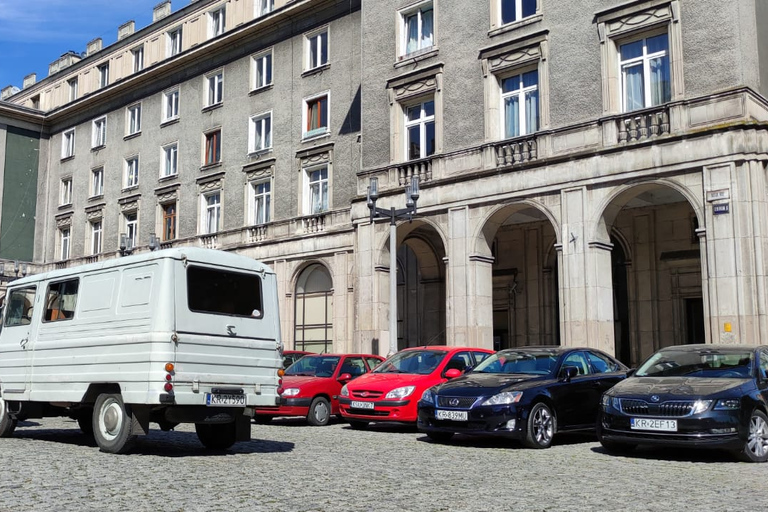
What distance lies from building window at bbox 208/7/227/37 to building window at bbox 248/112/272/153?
20.2 ft

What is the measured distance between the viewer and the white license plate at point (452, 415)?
41.2 ft

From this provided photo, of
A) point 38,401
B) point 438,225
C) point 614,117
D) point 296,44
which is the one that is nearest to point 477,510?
point 38,401

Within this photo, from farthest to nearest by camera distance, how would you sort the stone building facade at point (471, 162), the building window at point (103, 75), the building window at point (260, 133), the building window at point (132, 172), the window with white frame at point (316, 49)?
the building window at point (103, 75), the building window at point (132, 172), the building window at point (260, 133), the window with white frame at point (316, 49), the stone building facade at point (471, 162)

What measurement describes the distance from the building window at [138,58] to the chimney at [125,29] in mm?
1599

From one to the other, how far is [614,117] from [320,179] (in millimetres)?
13787

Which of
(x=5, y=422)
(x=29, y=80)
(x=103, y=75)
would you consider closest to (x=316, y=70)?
(x=103, y=75)

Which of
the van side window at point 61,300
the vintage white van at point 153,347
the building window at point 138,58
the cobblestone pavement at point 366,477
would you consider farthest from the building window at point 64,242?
the van side window at point 61,300

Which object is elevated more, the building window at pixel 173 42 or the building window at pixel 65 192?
the building window at pixel 173 42

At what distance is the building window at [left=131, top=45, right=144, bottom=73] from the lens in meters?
42.8

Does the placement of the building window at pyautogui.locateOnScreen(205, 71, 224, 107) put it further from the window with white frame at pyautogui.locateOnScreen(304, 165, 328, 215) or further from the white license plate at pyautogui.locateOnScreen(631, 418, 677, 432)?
the white license plate at pyautogui.locateOnScreen(631, 418, 677, 432)

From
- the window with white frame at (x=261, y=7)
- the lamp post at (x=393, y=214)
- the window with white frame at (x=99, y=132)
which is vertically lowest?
the lamp post at (x=393, y=214)

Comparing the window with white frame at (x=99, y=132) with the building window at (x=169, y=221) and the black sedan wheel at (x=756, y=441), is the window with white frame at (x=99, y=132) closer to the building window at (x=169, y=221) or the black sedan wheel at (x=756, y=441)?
the building window at (x=169, y=221)

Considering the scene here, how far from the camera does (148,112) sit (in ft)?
132

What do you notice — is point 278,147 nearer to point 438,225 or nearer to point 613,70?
point 438,225
